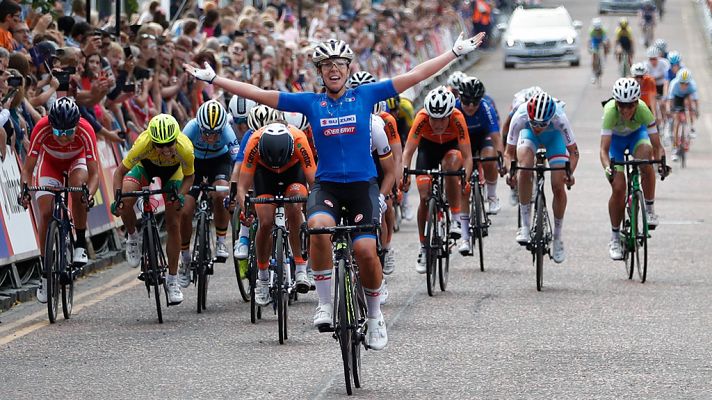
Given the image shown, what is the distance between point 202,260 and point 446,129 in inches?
121

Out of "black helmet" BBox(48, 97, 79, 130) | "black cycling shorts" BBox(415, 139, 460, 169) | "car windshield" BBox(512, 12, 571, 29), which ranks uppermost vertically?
"car windshield" BBox(512, 12, 571, 29)

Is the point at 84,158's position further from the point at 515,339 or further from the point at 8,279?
the point at 515,339

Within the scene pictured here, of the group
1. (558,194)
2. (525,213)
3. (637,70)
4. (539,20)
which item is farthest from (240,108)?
(539,20)

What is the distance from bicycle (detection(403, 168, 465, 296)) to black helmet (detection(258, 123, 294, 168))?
2.68m

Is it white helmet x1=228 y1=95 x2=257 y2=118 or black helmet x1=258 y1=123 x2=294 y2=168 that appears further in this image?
white helmet x1=228 y1=95 x2=257 y2=118

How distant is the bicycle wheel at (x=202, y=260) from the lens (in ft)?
44.0

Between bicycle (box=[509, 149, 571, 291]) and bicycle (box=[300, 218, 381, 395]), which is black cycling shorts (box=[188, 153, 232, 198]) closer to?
bicycle (box=[509, 149, 571, 291])

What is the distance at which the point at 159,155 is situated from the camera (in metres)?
13.2

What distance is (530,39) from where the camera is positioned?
50.2m

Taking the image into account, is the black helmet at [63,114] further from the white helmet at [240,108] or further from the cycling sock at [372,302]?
the cycling sock at [372,302]

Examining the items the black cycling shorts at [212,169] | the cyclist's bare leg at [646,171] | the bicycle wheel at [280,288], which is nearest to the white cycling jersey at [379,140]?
the bicycle wheel at [280,288]

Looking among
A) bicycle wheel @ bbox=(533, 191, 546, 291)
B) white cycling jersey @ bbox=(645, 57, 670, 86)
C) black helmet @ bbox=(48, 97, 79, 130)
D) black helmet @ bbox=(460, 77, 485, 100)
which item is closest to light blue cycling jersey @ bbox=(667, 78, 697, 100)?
white cycling jersey @ bbox=(645, 57, 670, 86)

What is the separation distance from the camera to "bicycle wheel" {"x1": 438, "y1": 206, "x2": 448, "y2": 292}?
47.6 feet

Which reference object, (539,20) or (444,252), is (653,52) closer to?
(539,20)
